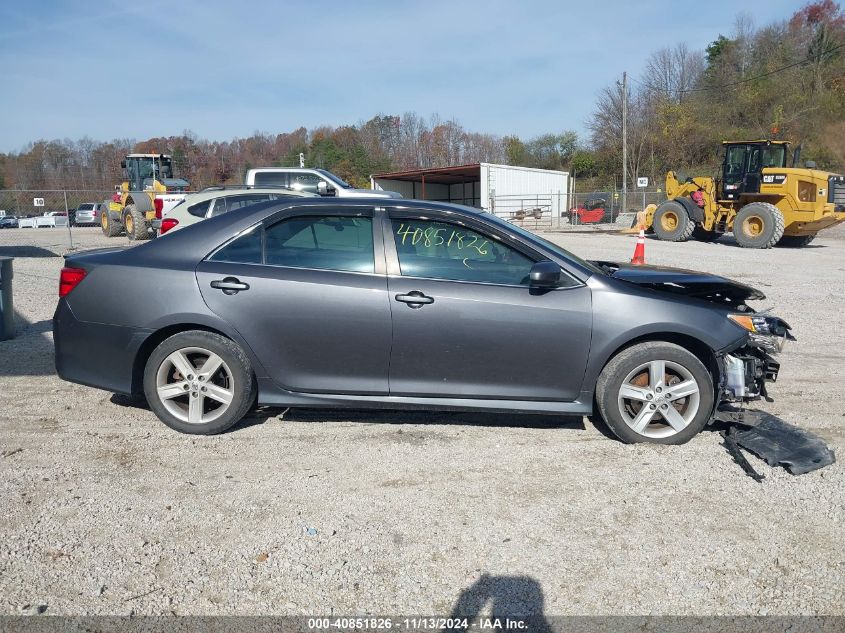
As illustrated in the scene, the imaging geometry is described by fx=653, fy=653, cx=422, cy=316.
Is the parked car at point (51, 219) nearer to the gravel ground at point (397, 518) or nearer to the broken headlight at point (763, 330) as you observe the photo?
the gravel ground at point (397, 518)

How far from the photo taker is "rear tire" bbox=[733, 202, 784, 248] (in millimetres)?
18250

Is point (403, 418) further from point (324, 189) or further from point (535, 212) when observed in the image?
point (535, 212)

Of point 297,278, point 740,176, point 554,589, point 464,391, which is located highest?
point 740,176

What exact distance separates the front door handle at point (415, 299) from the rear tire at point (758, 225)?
56.9 ft

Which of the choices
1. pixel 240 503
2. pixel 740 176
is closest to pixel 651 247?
pixel 740 176

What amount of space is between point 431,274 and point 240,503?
1.79 metres

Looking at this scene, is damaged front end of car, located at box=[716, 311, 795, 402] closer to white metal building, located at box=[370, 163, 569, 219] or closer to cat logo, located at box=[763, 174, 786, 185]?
cat logo, located at box=[763, 174, 786, 185]

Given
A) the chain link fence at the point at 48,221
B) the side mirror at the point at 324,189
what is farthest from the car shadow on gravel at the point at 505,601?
the chain link fence at the point at 48,221

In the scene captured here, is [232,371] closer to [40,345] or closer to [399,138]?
[40,345]

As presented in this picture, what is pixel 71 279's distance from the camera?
4.46 metres

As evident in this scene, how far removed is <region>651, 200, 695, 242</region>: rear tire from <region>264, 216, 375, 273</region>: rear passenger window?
18.3 m

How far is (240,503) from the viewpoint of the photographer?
3.42 meters

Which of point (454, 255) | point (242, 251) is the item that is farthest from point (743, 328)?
point (242, 251)

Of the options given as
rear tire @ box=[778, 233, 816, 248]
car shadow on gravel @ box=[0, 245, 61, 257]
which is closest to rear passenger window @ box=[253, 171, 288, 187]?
car shadow on gravel @ box=[0, 245, 61, 257]
